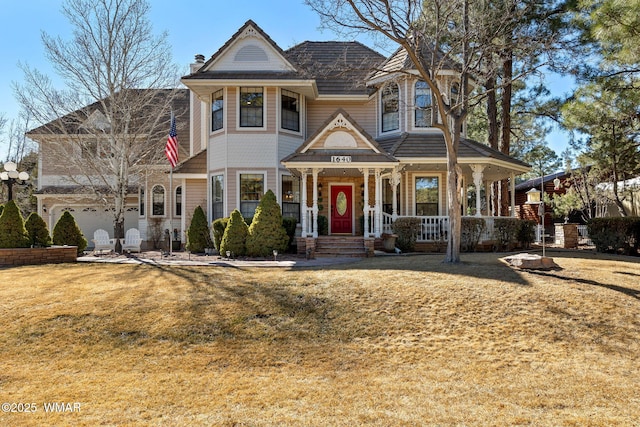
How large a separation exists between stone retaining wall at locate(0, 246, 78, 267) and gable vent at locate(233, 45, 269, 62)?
9.42m

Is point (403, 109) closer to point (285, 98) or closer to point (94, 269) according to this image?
point (285, 98)

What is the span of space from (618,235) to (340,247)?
391 inches

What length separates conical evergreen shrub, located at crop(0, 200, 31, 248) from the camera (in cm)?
1262

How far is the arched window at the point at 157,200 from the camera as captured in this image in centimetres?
2048

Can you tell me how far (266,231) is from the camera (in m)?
13.6

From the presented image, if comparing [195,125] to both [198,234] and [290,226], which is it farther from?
[290,226]

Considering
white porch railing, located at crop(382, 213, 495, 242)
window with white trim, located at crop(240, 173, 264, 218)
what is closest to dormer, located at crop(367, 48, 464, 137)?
white porch railing, located at crop(382, 213, 495, 242)

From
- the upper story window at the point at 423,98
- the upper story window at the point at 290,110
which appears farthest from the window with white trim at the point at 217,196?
the upper story window at the point at 423,98

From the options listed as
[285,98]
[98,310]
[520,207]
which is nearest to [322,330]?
[98,310]

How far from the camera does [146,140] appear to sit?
1858cm

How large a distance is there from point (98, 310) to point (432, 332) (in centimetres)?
617

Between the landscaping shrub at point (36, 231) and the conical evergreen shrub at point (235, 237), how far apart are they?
5.95 metres

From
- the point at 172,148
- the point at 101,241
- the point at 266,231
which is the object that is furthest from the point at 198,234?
the point at 101,241

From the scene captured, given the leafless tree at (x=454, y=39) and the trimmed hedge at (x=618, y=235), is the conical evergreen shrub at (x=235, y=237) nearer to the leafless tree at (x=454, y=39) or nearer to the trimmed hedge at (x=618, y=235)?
the leafless tree at (x=454, y=39)
